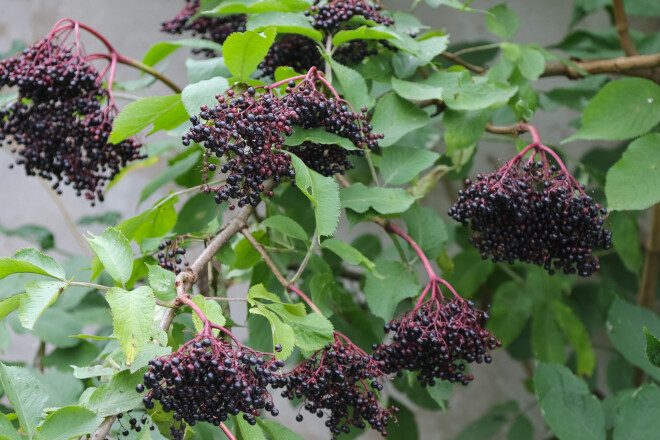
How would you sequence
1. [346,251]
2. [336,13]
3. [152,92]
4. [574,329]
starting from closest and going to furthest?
[346,251], [336,13], [574,329], [152,92]

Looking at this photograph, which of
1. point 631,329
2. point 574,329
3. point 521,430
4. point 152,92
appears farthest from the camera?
point 152,92

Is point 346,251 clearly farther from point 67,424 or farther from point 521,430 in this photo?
point 521,430

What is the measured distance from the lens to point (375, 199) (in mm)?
891

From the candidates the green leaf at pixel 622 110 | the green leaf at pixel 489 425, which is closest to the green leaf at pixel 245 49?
the green leaf at pixel 622 110

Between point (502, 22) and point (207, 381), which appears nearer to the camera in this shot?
point (207, 381)

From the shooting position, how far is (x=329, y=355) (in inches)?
29.9

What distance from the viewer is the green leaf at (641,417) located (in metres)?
0.98

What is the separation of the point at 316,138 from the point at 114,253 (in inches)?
9.7

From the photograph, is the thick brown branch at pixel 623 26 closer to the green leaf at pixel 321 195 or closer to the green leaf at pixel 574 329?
the green leaf at pixel 574 329

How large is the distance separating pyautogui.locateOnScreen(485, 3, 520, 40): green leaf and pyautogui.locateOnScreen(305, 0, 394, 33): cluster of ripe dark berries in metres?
Answer: 0.34

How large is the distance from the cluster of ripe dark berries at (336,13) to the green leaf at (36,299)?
491 millimetres

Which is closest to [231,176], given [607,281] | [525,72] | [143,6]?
[525,72]

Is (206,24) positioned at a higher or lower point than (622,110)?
higher

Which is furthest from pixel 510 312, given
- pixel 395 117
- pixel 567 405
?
pixel 395 117
